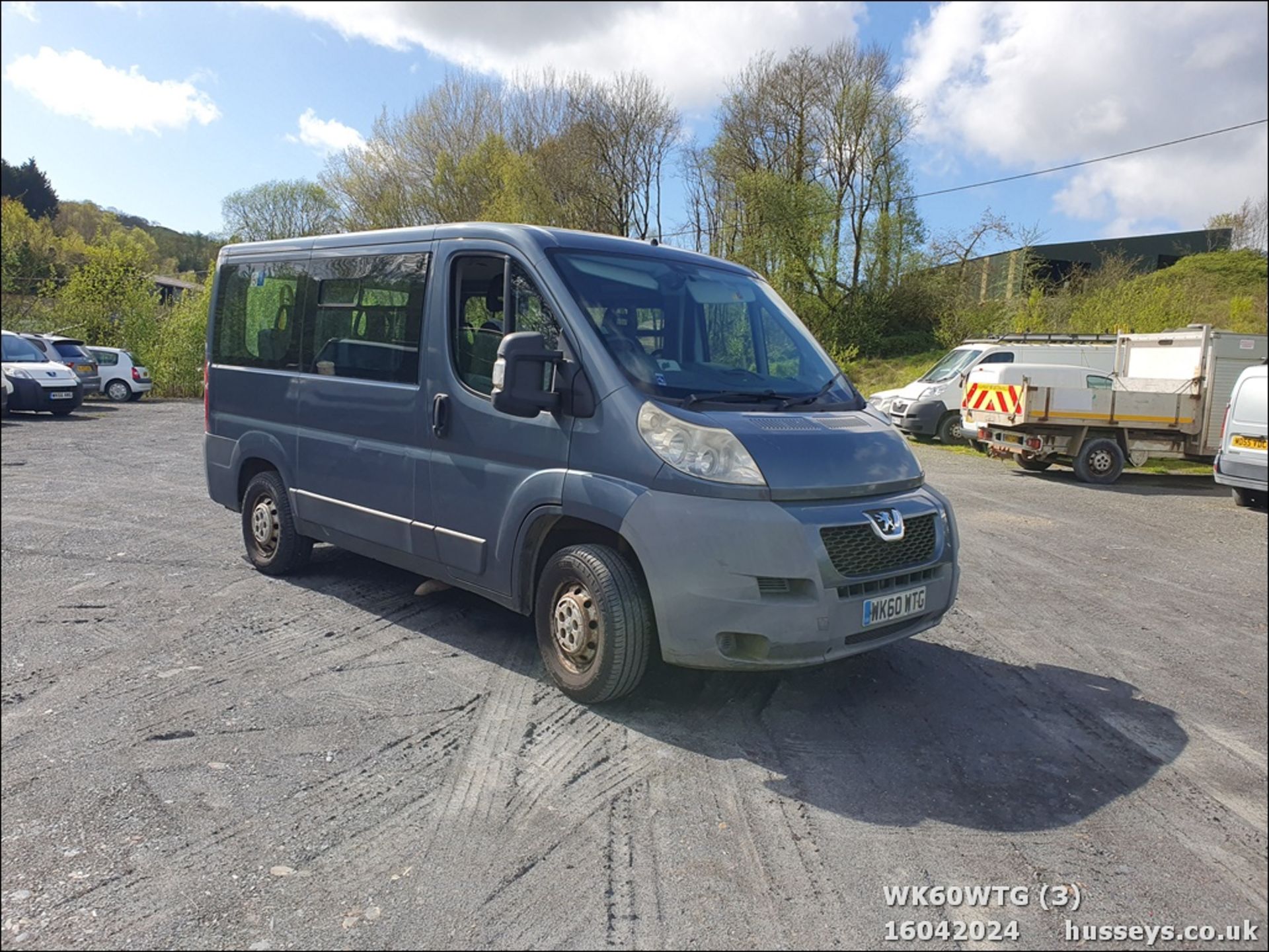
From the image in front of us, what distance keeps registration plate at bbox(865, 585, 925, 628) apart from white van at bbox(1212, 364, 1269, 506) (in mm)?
2867

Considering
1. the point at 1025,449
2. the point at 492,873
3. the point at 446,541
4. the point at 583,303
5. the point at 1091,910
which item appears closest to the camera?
the point at 1091,910

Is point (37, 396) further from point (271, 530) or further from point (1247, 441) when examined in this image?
point (271, 530)

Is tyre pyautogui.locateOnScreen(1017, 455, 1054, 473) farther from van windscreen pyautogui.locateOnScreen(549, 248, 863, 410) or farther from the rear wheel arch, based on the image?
the rear wheel arch

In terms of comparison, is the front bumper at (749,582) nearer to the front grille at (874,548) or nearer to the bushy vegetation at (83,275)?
the front grille at (874,548)

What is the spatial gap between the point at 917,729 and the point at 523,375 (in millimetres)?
2443

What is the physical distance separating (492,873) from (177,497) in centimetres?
729

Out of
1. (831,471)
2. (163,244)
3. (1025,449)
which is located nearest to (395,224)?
(831,471)

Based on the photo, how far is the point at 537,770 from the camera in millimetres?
3631

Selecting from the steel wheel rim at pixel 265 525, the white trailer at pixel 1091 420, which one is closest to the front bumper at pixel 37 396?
the steel wheel rim at pixel 265 525

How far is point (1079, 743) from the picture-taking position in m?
3.96

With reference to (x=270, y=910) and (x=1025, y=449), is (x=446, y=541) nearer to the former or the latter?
(x=270, y=910)

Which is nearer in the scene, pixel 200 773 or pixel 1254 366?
pixel 1254 366

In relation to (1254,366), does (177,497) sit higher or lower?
lower

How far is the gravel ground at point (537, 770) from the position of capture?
1727 mm
